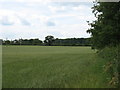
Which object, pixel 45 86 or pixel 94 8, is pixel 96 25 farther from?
pixel 45 86

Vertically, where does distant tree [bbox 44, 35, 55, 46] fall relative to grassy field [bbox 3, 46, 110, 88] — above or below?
above

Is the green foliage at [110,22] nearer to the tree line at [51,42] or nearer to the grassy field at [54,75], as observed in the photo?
the grassy field at [54,75]

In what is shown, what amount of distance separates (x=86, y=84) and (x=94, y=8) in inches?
742

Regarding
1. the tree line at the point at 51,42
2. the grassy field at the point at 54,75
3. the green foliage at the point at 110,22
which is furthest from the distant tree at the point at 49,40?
the grassy field at the point at 54,75

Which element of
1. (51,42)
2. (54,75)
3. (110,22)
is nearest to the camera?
(54,75)

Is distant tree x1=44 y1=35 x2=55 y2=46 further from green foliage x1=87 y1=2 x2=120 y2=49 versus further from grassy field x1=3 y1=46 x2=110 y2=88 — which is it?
grassy field x1=3 y1=46 x2=110 y2=88

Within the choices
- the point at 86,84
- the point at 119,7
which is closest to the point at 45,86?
the point at 86,84

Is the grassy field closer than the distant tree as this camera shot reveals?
Yes

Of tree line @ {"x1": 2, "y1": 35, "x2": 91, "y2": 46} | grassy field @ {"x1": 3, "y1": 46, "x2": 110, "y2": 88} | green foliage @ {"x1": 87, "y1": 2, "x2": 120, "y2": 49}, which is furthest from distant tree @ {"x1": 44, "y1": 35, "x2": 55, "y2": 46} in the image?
grassy field @ {"x1": 3, "y1": 46, "x2": 110, "y2": 88}

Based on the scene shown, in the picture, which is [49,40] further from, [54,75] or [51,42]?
[54,75]

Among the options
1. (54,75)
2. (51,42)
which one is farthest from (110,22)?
(51,42)

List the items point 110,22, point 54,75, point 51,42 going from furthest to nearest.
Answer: point 51,42, point 110,22, point 54,75

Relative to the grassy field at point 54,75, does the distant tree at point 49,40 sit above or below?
above

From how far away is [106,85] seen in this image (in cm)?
891
